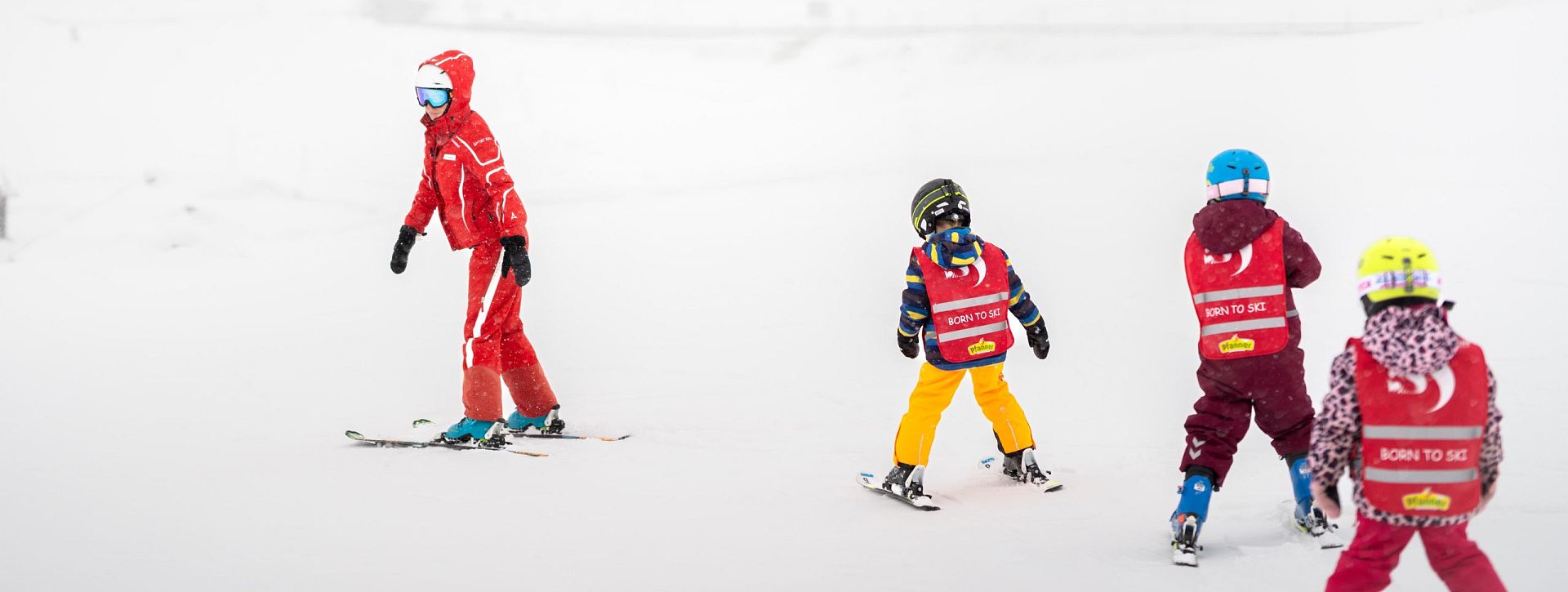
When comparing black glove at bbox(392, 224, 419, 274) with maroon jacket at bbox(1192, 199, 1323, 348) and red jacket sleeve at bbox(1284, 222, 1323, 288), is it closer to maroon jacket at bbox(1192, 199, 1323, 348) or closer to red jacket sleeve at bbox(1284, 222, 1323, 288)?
maroon jacket at bbox(1192, 199, 1323, 348)

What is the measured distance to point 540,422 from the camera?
7.21 m

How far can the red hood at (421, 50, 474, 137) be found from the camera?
21.8 ft

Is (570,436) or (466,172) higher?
(466,172)

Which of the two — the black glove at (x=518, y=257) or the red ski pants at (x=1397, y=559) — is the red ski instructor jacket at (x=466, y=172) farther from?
the red ski pants at (x=1397, y=559)

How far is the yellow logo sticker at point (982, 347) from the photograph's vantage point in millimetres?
5477

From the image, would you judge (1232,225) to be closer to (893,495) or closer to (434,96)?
(893,495)

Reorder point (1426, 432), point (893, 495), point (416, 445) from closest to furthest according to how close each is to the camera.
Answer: point (1426, 432) → point (893, 495) → point (416, 445)

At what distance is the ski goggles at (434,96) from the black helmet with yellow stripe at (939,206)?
8.42 ft

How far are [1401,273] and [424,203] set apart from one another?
508 centimetres

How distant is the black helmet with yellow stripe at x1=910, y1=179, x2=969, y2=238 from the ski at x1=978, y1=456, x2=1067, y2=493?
1179mm

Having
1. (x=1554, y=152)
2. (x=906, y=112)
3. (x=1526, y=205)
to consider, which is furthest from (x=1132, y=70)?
(x=1526, y=205)

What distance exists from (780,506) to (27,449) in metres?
3.90

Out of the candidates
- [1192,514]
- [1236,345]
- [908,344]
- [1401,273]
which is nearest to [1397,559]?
[1401,273]

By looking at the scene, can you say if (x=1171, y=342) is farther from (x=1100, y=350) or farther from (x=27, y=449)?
(x=27, y=449)
